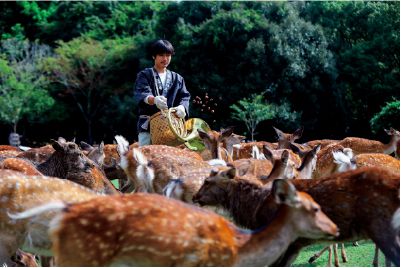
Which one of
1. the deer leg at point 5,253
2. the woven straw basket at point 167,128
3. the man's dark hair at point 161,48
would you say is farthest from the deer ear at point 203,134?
the deer leg at point 5,253

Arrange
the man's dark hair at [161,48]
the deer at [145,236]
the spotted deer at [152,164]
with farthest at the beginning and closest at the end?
the man's dark hair at [161,48], the spotted deer at [152,164], the deer at [145,236]

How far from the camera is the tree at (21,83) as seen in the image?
39.2 meters

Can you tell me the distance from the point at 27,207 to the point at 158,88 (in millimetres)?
3525

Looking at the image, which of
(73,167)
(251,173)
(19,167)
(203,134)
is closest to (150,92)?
(73,167)

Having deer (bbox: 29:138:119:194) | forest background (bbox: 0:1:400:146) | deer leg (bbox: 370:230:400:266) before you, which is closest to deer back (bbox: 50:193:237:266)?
deer leg (bbox: 370:230:400:266)

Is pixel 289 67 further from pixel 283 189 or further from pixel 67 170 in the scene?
pixel 283 189

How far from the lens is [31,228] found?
574 cm

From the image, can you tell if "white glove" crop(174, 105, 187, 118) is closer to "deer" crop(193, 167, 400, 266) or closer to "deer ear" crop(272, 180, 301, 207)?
"deer" crop(193, 167, 400, 266)

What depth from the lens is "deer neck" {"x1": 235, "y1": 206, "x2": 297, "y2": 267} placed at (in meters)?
4.79

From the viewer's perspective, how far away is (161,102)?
8.48 m

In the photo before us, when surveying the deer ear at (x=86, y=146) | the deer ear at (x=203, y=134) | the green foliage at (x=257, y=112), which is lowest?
the green foliage at (x=257, y=112)

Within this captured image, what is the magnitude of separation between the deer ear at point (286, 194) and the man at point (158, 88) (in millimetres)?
3674

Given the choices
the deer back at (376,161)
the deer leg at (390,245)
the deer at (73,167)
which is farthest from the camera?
the deer back at (376,161)

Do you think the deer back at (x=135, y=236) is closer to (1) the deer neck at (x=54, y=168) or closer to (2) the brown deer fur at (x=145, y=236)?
(2) the brown deer fur at (x=145, y=236)
